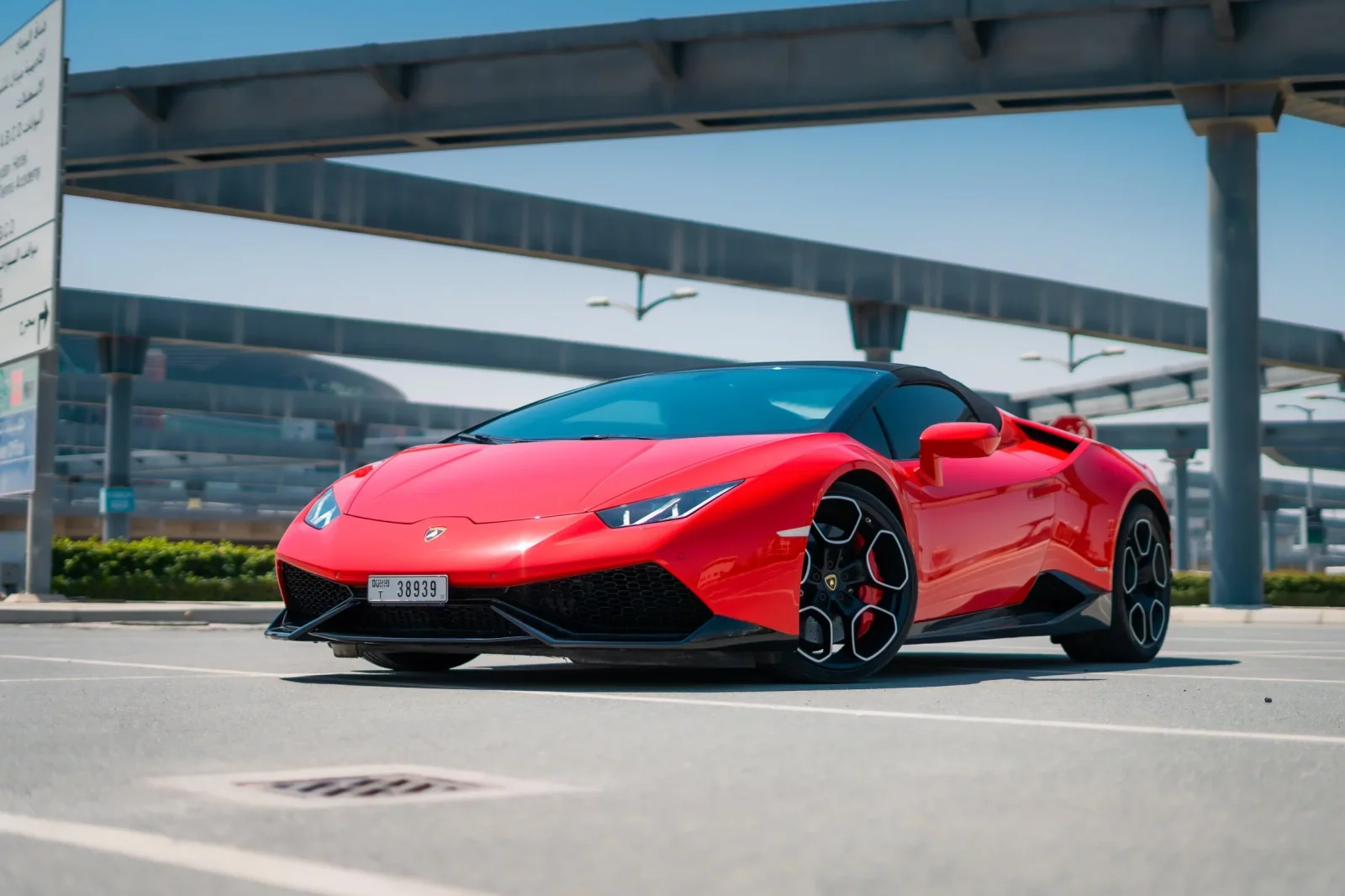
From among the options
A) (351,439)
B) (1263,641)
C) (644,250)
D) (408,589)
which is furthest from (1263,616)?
(351,439)

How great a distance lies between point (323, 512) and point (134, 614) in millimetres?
10170

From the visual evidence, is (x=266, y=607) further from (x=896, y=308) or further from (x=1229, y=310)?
(x=896, y=308)

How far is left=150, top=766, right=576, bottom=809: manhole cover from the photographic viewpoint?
330 centimetres

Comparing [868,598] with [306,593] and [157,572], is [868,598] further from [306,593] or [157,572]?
[157,572]

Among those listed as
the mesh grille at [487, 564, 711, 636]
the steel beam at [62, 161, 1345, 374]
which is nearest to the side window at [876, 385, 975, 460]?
the mesh grille at [487, 564, 711, 636]

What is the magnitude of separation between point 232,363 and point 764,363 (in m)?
127

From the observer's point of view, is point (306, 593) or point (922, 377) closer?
point (306, 593)

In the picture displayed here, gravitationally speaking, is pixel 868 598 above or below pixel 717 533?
below

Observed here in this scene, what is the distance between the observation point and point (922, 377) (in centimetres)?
752

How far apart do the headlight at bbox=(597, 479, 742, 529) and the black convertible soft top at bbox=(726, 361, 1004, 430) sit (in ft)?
4.72

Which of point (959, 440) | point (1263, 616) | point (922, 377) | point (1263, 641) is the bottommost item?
point (1263, 616)

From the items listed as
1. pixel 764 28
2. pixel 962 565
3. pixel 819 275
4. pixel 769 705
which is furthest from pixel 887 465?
pixel 819 275

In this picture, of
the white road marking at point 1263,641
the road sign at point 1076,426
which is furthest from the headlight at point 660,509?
the white road marking at point 1263,641

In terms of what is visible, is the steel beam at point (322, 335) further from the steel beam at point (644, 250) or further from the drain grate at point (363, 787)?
the drain grate at point (363, 787)
